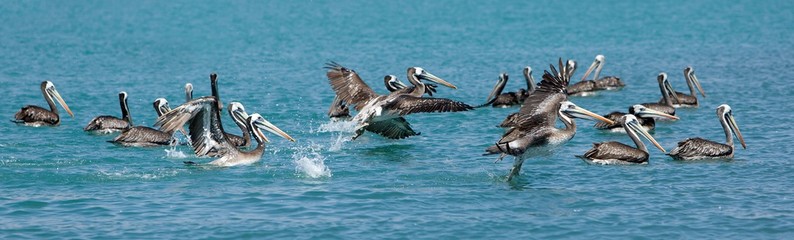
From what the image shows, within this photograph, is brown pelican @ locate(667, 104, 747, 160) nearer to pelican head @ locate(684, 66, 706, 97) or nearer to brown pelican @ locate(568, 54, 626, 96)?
pelican head @ locate(684, 66, 706, 97)

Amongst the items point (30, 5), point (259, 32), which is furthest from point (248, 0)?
point (259, 32)

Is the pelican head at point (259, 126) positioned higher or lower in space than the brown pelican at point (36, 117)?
lower

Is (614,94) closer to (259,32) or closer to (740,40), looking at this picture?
(740,40)

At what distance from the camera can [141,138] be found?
16.6m

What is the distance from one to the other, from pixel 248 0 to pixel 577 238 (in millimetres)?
50948

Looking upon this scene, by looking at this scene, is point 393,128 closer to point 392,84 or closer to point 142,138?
point 392,84

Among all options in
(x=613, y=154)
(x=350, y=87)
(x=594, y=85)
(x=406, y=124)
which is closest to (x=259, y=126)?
(x=406, y=124)

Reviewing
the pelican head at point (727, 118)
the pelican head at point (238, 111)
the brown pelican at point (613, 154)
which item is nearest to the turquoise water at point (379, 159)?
the brown pelican at point (613, 154)

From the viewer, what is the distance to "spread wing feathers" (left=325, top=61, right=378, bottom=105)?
18047 millimetres

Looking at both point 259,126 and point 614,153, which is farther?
point 259,126

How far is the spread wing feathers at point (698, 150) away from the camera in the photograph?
15.3m

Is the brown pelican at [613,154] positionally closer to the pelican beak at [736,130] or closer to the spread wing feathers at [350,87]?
the pelican beak at [736,130]

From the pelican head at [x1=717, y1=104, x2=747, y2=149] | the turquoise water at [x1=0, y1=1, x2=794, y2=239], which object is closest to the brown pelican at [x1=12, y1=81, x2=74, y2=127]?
the turquoise water at [x1=0, y1=1, x2=794, y2=239]

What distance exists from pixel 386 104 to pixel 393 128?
3.28ft
